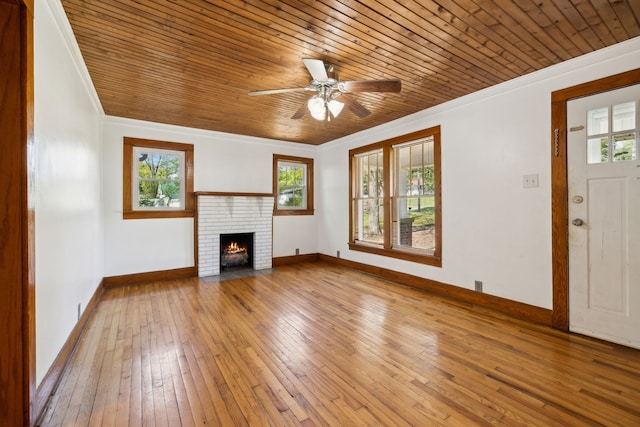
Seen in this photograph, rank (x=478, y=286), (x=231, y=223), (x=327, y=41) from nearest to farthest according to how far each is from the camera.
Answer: (x=327, y=41) < (x=478, y=286) < (x=231, y=223)

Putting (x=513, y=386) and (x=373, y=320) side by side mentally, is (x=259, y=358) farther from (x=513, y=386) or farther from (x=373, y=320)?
(x=513, y=386)

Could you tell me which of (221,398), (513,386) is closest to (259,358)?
(221,398)

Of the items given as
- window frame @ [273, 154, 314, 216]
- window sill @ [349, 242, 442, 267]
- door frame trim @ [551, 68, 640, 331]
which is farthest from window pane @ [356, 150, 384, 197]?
door frame trim @ [551, 68, 640, 331]

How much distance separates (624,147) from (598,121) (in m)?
0.31

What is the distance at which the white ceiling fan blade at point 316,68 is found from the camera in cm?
226

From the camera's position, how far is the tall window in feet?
13.2

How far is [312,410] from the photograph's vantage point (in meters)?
1.65

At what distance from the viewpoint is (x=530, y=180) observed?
293 cm

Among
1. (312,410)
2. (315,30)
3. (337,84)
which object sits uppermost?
(315,30)

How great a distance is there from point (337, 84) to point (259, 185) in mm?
3240

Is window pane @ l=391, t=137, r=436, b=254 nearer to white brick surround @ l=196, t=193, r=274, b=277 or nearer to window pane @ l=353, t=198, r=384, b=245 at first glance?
window pane @ l=353, t=198, r=384, b=245

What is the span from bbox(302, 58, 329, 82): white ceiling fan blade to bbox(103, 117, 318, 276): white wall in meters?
3.08

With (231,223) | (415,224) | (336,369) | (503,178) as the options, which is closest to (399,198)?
(415,224)

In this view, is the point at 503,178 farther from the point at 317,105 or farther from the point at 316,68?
the point at 316,68
